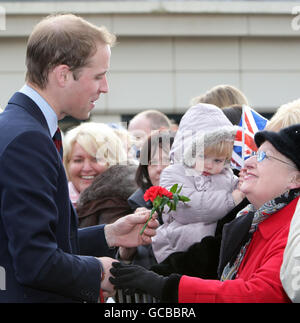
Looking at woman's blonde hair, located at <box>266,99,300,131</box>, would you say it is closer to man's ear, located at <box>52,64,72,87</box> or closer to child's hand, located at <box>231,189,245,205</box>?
child's hand, located at <box>231,189,245,205</box>

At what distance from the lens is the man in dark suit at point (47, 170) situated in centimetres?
214

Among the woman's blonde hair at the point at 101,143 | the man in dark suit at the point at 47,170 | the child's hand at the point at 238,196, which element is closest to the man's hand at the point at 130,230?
the man in dark suit at the point at 47,170

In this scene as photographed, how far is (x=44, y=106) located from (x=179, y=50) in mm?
10801

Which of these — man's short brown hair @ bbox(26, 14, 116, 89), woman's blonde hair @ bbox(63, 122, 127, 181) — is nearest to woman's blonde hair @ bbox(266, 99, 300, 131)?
man's short brown hair @ bbox(26, 14, 116, 89)

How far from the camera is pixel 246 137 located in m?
3.19

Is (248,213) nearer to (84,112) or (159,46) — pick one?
(84,112)

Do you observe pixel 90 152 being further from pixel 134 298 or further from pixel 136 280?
pixel 136 280

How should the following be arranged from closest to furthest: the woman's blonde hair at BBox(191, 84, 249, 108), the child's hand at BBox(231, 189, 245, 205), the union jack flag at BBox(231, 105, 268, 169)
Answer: the union jack flag at BBox(231, 105, 268, 169)
the child's hand at BBox(231, 189, 245, 205)
the woman's blonde hair at BBox(191, 84, 249, 108)

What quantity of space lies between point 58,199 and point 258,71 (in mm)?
11161

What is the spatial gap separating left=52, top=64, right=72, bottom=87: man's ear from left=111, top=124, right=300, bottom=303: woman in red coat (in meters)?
0.83

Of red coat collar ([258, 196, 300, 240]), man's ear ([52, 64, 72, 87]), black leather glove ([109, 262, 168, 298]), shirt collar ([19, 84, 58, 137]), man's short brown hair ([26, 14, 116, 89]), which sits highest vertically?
man's short brown hair ([26, 14, 116, 89])

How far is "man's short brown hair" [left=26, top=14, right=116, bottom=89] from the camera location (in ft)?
7.92

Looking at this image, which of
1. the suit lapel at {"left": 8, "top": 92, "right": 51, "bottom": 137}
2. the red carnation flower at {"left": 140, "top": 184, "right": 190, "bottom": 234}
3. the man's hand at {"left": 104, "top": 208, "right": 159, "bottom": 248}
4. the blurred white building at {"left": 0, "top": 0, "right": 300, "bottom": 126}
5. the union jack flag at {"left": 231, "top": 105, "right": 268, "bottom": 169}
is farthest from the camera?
the blurred white building at {"left": 0, "top": 0, "right": 300, "bottom": 126}

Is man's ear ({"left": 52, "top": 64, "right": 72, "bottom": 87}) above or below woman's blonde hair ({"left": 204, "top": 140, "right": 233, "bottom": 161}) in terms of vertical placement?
above
